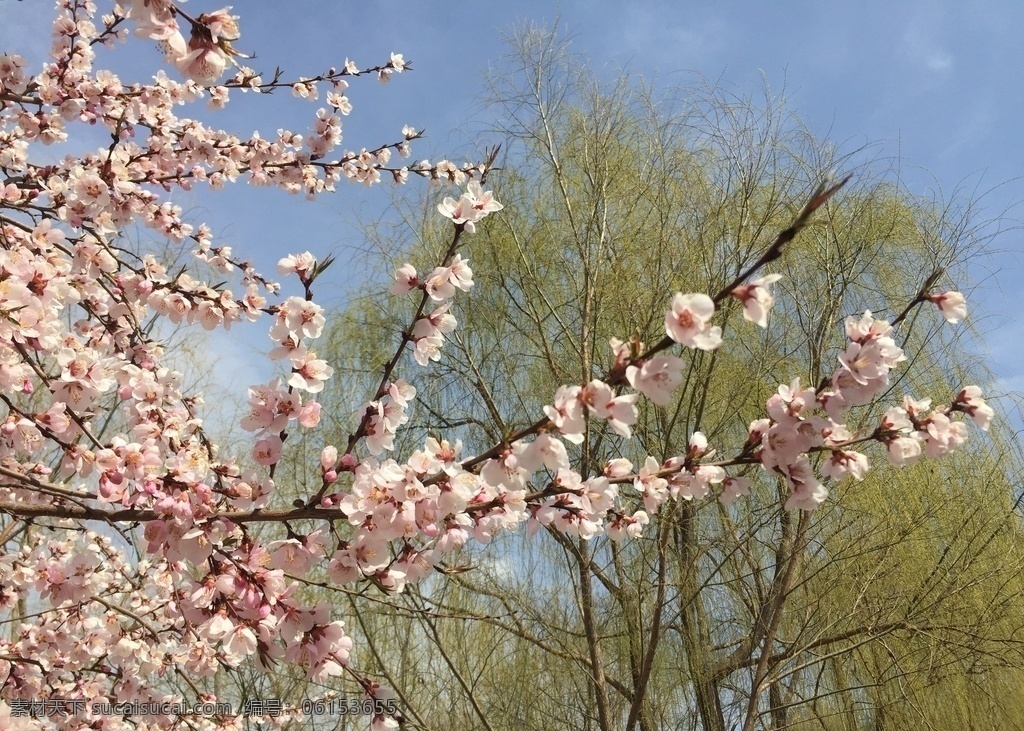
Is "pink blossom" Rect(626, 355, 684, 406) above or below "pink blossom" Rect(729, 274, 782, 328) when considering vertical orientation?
below

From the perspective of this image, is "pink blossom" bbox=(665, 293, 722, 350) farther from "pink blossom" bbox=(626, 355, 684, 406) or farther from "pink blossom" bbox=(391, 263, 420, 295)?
"pink blossom" bbox=(391, 263, 420, 295)

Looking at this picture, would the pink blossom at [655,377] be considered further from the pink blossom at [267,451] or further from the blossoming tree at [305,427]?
the pink blossom at [267,451]

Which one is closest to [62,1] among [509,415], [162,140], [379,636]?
[162,140]

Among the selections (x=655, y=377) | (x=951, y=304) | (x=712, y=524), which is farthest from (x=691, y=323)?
(x=712, y=524)

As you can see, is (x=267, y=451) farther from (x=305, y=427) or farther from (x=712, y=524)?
(x=712, y=524)

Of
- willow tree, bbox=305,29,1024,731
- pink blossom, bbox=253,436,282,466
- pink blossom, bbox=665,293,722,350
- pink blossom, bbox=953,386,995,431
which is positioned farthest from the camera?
willow tree, bbox=305,29,1024,731

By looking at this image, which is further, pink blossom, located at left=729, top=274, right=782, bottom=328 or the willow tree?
the willow tree

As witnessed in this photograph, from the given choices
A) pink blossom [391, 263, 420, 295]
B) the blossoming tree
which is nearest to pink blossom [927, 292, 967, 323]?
the blossoming tree

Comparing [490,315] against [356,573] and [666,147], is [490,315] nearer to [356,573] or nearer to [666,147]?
[666,147]

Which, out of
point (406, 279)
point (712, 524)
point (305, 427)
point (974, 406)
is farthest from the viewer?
point (712, 524)

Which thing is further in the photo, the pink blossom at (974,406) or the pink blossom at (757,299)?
the pink blossom at (974,406)

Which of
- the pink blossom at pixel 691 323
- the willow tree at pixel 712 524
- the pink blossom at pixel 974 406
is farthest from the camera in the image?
the willow tree at pixel 712 524

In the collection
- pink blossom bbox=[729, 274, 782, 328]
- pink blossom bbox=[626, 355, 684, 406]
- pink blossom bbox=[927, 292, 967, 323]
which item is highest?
pink blossom bbox=[927, 292, 967, 323]

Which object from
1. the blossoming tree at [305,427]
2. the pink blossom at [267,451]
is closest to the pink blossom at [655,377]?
the blossoming tree at [305,427]
